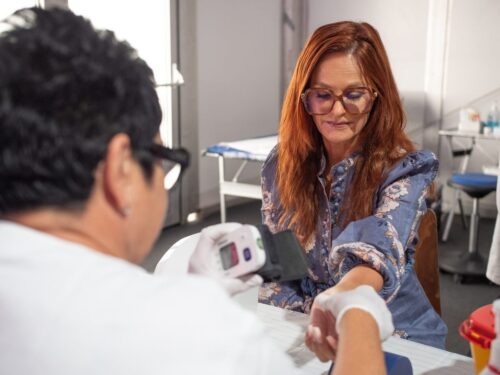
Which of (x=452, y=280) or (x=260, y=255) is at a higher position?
(x=260, y=255)

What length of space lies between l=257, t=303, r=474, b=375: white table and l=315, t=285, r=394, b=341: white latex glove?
24cm

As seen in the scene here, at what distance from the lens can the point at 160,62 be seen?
459 centimetres

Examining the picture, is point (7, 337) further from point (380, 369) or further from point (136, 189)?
point (380, 369)

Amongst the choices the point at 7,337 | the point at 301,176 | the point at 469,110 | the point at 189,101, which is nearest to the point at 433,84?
the point at 469,110

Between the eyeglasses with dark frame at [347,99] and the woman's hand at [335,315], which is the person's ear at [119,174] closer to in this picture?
the woman's hand at [335,315]

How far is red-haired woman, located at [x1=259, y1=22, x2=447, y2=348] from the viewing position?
1426 mm

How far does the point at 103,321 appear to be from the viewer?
53 cm

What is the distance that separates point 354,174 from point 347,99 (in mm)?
186

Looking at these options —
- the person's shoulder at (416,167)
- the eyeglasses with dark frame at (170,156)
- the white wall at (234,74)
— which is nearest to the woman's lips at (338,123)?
the person's shoulder at (416,167)

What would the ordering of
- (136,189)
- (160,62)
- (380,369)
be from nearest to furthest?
(136,189)
(380,369)
(160,62)

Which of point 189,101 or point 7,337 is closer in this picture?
point 7,337

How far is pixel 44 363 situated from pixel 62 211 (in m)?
0.15

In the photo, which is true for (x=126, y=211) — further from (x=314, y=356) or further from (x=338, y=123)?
(x=338, y=123)

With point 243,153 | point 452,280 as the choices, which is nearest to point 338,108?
point 452,280
